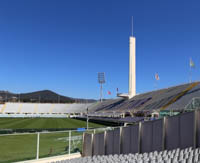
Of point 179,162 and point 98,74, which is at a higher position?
point 98,74

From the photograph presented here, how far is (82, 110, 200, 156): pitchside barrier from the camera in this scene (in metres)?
6.31

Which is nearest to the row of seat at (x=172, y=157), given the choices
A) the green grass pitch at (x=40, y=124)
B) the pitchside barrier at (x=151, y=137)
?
the pitchside barrier at (x=151, y=137)

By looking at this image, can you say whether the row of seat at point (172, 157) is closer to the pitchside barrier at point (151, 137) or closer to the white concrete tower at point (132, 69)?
the pitchside barrier at point (151, 137)

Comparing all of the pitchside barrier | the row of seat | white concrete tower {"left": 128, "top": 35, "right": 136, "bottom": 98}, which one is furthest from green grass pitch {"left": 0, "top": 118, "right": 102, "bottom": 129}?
the row of seat

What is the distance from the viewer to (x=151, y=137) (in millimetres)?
7359

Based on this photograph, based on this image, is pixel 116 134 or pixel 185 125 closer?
pixel 185 125

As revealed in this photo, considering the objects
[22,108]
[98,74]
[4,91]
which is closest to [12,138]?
[98,74]

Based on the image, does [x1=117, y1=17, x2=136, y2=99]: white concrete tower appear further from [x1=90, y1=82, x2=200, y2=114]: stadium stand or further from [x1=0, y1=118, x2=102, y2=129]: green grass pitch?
[x1=0, y1=118, x2=102, y2=129]: green grass pitch

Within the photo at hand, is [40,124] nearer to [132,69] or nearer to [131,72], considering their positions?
[131,72]

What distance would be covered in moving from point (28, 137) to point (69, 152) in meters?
8.03

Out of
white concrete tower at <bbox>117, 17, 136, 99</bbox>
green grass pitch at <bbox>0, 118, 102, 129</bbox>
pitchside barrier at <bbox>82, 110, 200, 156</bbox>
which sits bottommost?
green grass pitch at <bbox>0, 118, 102, 129</bbox>

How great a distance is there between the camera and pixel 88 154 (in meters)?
9.86

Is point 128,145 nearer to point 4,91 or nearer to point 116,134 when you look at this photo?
point 116,134

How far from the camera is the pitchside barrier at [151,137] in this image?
249 inches
